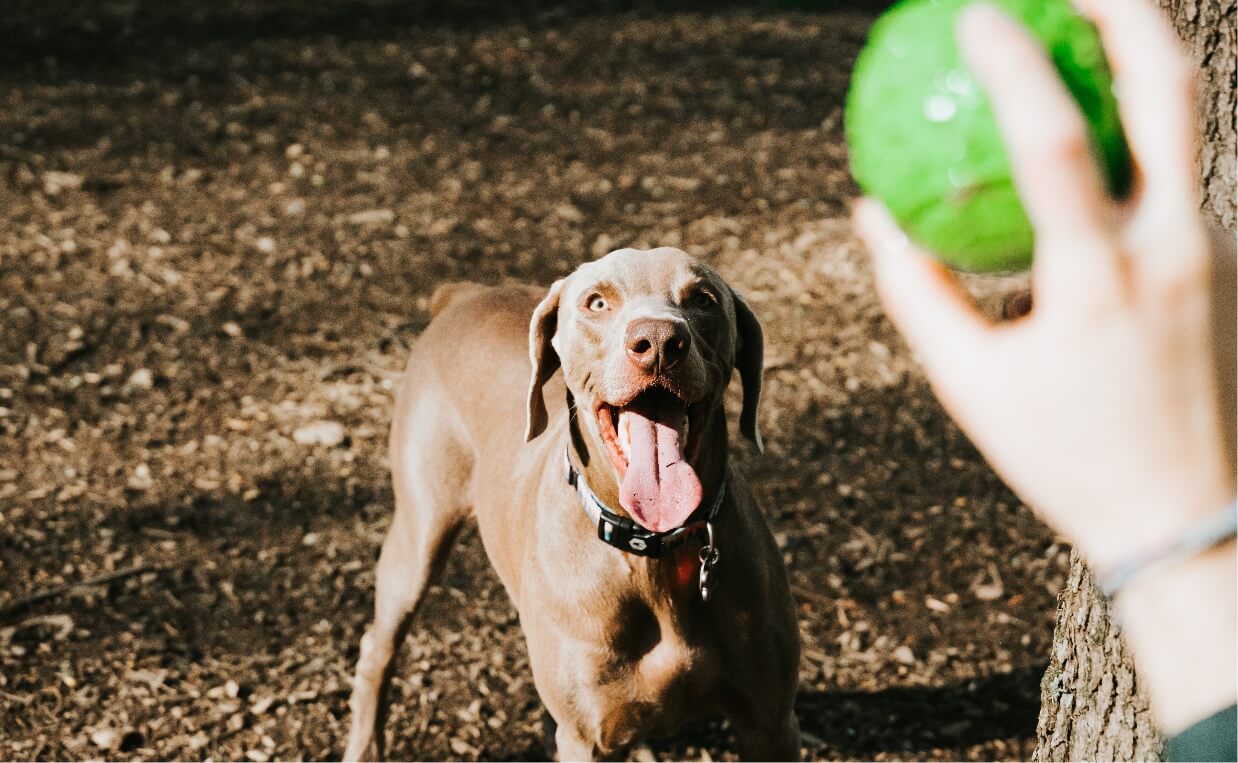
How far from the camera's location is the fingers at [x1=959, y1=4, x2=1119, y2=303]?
0.92m

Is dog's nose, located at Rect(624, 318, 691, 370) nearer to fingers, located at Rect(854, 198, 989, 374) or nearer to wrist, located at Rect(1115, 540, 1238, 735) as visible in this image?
fingers, located at Rect(854, 198, 989, 374)

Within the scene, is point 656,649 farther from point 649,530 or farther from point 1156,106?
point 1156,106

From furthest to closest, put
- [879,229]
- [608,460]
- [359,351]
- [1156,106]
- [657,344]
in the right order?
[359,351] < [608,460] < [657,344] < [879,229] < [1156,106]

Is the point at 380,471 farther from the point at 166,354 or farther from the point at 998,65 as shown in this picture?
the point at 998,65

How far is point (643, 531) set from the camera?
3.14m

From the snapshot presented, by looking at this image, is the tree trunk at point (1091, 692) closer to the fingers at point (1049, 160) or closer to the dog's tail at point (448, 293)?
the fingers at point (1049, 160)

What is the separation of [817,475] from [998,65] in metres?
4.69

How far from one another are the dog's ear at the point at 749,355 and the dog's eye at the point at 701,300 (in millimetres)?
130

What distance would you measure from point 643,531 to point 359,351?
11.9ft

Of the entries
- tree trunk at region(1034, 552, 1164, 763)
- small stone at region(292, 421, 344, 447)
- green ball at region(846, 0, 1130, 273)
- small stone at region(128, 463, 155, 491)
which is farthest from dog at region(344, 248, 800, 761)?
small stone at region(128, 463, 155, 491)

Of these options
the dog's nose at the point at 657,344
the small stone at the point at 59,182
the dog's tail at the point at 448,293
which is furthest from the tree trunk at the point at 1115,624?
the small stone at the point at 59,182

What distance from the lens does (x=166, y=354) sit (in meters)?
6.43

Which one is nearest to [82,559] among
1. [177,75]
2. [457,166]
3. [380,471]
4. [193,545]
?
[193,545]

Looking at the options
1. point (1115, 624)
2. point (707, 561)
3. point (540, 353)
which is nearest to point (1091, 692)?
point (1115, 624)
